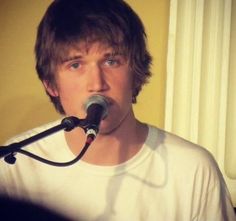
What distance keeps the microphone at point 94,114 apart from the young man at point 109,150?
0.49 ft

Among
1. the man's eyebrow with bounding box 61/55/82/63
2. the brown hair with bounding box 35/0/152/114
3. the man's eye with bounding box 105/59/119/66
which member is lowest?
the man's eye with bounding box 105/59/119/66

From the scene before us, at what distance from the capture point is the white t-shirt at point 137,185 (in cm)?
93

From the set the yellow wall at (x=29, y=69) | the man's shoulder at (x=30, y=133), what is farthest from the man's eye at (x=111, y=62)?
the man's shoulder at (x=30, y=133)

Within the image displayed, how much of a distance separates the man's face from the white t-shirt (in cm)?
10

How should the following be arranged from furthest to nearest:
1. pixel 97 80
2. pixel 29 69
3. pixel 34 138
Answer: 1. pixel 29 69
2. pixel 97 80
3. pixel 34 138

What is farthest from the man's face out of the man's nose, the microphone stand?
the microphone stand

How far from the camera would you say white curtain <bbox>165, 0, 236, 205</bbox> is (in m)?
0.96

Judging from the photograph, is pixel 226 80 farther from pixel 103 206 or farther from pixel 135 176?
pixel 103 206

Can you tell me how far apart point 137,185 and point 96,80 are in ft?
0.93

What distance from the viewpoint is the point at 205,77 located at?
3.17 feet

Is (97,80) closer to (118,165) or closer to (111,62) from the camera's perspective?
(111,62)

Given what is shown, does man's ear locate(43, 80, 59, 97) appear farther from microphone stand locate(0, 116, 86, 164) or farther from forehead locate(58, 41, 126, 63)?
microphone stand locate(0, 116, 86, 164)

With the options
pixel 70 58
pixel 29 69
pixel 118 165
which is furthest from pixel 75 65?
pixel 118 165

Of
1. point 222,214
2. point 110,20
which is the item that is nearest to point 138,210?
point 222,214
